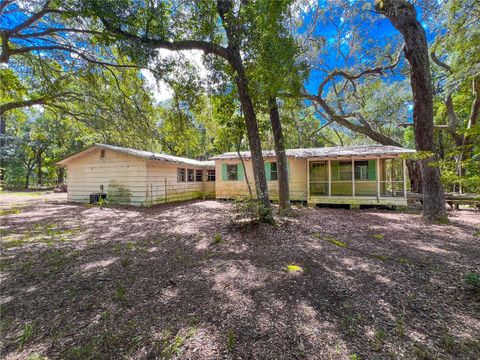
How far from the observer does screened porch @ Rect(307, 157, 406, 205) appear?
427 inches

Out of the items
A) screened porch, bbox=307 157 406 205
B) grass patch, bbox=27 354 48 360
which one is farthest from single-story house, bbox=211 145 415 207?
grass patch, bbox=27 354 48 360

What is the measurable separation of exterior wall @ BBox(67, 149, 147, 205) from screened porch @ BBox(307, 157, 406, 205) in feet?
30.3

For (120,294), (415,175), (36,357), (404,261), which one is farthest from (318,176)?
(36,357)

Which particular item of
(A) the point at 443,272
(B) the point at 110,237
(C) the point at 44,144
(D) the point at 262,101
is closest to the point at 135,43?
(D) the point at 262,101

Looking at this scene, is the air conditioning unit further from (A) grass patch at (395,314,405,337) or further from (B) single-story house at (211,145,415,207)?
(A) grass patch at (395,314,405,337)

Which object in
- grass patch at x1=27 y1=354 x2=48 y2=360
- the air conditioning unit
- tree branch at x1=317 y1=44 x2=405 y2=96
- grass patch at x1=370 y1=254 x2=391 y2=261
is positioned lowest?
grass patch at x1=27 y1=354 x2=48 y2=360

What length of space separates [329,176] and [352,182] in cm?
125

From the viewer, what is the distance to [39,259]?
425 centimetres

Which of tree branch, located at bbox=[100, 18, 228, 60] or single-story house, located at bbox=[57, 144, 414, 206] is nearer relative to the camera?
tree branch, located at bbox=[100, 18, 228, 60]

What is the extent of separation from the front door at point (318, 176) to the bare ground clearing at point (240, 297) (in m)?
7.48

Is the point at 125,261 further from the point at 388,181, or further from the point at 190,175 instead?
the point at 190,175

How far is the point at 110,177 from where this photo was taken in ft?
40.1

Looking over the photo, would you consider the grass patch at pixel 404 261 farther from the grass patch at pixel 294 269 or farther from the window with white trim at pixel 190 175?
the window with white trim at pixel 190 175

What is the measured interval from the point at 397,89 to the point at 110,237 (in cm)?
1755
